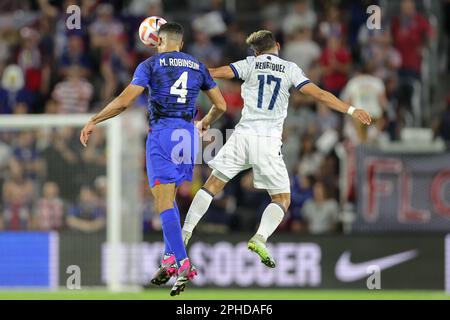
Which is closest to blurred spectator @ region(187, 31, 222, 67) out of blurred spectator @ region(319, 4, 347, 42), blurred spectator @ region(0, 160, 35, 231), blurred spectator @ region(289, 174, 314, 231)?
blurred spectator @ region(319, 4, 347, 42)

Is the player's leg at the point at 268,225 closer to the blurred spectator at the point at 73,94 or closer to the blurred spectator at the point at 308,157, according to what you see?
the blurred spectator at the point at 308,157

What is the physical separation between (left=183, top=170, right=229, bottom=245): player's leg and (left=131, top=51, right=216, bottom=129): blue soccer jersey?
0.78 m

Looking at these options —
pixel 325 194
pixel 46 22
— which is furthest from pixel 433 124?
pixel 46 22

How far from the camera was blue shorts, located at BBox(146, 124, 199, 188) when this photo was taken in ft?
40.8

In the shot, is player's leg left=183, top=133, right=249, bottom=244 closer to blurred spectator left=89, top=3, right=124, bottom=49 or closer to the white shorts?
the white shorts

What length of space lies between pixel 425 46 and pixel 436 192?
3662 mm

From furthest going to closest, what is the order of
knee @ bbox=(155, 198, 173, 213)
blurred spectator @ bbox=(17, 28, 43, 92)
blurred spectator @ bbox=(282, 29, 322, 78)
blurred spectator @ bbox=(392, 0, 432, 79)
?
blurred spectator @ bbox=(17, 28, 43, 92) < blurred spectator @ bbox=(282, 29, 322, 78) < blurred spectator @ bbox=(392, 0, 432, 79) < knee @ bbox=(155, 198, 173, 213)

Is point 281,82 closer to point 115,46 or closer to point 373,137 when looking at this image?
point 373,137

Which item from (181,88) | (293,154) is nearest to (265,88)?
(181,88)

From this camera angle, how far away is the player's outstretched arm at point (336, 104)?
12118 millimetres

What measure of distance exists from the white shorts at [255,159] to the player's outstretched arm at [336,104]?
70cm

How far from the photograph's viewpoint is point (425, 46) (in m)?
21.7

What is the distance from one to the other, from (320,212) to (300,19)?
14.8 ft

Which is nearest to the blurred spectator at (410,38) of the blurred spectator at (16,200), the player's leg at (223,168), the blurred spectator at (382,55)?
the blurred spectator at (382,55)
